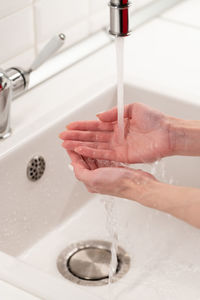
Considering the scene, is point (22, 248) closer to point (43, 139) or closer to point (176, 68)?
point (43, 139)

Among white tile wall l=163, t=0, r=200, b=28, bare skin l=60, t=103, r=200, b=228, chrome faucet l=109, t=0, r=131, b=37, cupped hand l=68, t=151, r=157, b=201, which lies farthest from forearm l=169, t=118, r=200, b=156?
white tile wall l=163, t=0, r=200, b=28

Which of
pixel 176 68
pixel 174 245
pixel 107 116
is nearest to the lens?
pixel 107 116

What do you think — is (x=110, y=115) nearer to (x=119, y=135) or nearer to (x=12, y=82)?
(x=119, y=135)

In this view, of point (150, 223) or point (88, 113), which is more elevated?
point (88, 113)

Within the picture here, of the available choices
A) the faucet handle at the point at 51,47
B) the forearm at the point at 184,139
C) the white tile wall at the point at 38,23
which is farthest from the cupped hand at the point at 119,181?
the white tile wall at the point at 38,23

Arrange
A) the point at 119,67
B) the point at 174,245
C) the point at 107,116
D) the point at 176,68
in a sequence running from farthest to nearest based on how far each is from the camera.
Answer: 1. the point at 176,68
2. the point at 174,245
3. the point at 107,116
4. the point at 119,67

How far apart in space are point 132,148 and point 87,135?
0.07 m

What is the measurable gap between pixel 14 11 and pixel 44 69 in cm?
13

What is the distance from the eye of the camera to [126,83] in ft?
3.59

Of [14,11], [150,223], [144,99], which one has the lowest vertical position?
[150,223]

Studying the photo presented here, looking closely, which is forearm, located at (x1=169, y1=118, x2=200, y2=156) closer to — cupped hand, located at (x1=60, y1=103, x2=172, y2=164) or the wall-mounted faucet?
cupped hand, located at (x1=60, y1=103, x2=172, y2=164)

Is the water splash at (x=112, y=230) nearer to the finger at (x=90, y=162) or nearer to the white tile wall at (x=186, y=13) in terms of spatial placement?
the finger at (x=90, y=162)

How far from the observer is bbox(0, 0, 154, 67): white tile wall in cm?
102

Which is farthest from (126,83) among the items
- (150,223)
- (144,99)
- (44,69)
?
(150,223)
